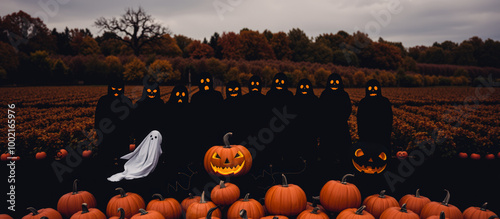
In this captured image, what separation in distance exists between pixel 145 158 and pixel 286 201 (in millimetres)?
2435

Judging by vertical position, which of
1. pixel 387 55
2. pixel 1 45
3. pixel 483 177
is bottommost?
pixel 483 177

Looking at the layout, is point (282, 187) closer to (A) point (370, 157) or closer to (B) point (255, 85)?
(A) point (370, 157)

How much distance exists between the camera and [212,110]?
5.11m

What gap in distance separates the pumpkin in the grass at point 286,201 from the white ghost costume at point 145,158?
203 cm

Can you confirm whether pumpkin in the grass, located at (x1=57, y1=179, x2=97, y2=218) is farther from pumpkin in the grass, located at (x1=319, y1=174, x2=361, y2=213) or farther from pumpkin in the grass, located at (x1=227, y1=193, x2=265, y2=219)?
pumpkin in the grass, located at (x1=319, y1=174, x2=361, y2=213)

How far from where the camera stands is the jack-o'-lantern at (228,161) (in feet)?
15.0

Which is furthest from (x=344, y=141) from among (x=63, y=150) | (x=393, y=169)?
(x=63, y=150)

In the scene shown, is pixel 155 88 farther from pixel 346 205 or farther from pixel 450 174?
pixel 450 174

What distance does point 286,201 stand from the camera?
3.89 m

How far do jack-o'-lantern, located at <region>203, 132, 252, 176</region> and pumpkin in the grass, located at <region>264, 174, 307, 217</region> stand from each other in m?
0.87

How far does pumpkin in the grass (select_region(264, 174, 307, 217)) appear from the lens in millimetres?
3898

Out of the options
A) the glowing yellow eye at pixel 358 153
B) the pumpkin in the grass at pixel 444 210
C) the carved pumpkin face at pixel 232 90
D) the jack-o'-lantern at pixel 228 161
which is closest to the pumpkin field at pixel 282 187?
the pumpkin in the grass at pixel 444 210

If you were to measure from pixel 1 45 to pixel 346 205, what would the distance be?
29349mm

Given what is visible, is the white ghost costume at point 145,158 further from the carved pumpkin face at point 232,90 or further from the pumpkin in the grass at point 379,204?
the pumpkin in the grass at point 379,204
